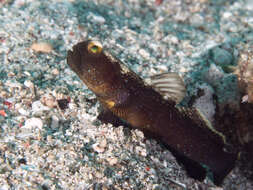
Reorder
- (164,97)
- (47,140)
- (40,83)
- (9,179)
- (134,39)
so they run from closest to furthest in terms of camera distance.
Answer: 1. (9,179)
2. (47,140)
3. (164,97)
4. (40,83)
5. (134,39)

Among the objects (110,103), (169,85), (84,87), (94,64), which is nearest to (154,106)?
(169,85)

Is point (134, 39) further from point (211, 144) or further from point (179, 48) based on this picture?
point (211, 144)

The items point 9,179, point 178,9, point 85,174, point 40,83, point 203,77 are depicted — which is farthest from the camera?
point 178,9

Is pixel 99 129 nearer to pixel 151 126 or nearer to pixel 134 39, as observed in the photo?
pixel 151 126

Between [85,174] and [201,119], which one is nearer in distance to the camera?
[85,174]

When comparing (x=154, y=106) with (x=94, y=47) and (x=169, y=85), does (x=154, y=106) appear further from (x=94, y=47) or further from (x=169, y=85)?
(x=94, y=47)

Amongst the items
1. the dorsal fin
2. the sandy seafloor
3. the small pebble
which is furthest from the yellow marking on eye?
the small pebble

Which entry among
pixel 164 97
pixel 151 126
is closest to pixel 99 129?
pixel 151 126

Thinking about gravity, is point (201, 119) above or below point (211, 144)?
above
